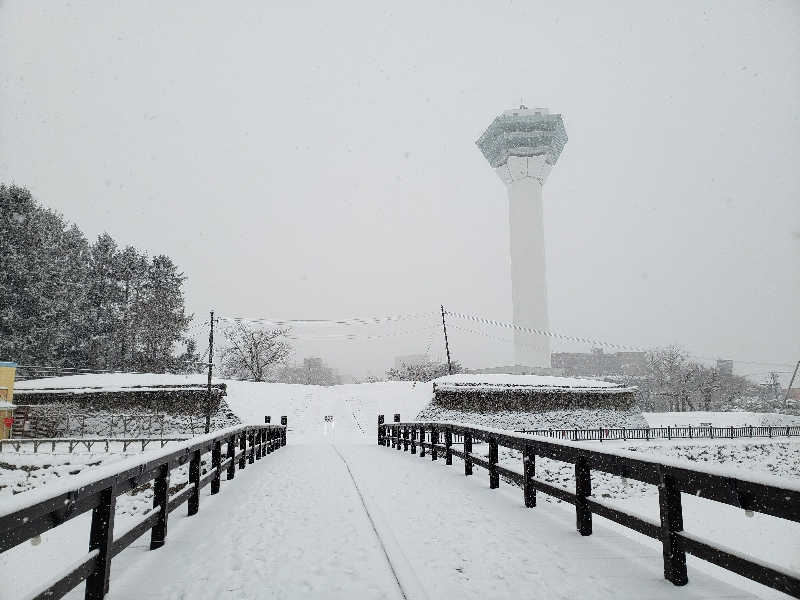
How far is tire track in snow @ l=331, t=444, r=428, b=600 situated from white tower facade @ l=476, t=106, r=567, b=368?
7522 cm

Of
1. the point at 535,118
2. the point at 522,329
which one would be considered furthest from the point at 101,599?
the point at 535,118

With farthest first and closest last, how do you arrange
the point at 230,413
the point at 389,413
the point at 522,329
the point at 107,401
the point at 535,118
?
1. the point at 535,118
2. the point at 522,329
3. the point at 389,413
4. the point at 230,413
5. the point at 107,401

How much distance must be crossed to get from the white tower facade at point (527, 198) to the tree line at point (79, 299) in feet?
160

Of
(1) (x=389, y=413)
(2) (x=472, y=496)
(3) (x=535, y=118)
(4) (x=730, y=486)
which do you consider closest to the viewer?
(4) (x=730, y=486)

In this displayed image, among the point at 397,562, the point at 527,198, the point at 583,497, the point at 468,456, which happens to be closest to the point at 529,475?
the point at 583,497

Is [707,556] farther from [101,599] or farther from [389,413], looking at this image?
[389,413]

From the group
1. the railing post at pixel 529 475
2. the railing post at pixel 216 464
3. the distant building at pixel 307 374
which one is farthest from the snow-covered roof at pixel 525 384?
the distant building at pixel 307 374

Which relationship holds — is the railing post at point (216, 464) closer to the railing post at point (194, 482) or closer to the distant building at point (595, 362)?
the railing post at point (194, 482)

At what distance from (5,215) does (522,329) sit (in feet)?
213

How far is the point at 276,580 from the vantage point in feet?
14.8

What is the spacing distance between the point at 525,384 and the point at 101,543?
43.3 meters

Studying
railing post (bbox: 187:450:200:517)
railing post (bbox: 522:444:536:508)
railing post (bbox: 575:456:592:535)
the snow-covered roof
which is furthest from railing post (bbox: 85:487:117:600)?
the snow-covered roof

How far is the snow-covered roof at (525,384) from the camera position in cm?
4369

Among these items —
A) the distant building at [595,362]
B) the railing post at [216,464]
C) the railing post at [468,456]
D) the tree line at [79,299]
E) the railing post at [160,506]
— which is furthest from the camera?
the distant building at [595,362]
